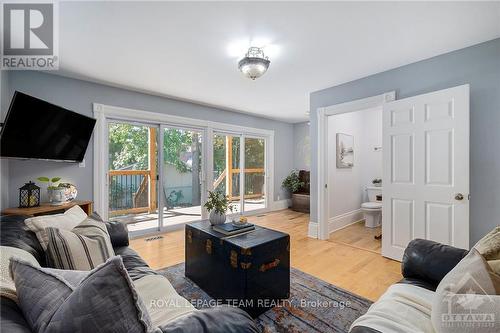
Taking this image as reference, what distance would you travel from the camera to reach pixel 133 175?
154 inches

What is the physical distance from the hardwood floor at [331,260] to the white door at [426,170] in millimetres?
366

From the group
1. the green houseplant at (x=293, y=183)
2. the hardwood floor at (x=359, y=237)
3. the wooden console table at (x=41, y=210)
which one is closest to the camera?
the wooden console table at (x=41, y=210)

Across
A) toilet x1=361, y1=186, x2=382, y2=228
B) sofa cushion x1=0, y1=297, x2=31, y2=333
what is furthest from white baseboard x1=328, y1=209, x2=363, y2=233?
sofa cushion x1=0, y1=297, x2=31, y2=333

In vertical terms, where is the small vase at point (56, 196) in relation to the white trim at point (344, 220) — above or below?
above

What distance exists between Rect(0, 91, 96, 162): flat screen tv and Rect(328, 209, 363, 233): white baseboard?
3.92 meters

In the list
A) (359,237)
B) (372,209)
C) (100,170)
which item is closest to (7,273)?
(100,170)

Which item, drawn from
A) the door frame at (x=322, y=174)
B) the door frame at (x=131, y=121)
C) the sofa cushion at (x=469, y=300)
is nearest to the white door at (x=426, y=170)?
the door frame at (x=322, y=174)

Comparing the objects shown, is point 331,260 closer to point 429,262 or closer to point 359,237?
point 359,237

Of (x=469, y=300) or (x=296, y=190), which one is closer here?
(x=469, y=300)

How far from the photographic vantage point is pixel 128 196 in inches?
155

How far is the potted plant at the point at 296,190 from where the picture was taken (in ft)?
18.4

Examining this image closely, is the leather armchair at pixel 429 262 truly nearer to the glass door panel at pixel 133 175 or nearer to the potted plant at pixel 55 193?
the potted plant at pixel 55 193

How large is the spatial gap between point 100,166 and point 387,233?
4061 mm

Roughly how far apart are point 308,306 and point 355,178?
3.41 meters
